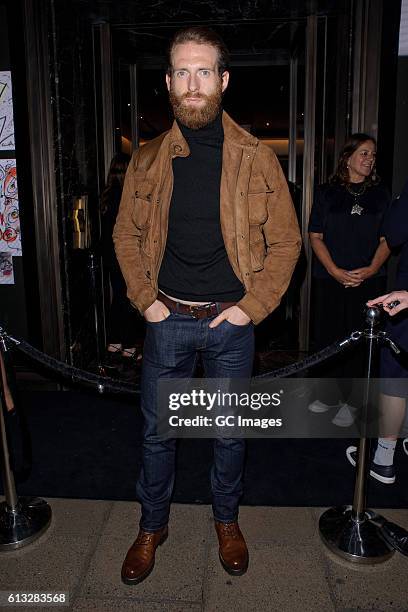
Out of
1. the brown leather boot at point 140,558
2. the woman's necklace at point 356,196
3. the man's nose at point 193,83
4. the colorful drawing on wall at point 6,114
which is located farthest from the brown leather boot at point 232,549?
the colorful drawing on wall at point 6,114

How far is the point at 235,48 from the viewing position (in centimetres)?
618

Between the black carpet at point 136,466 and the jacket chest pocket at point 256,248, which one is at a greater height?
the jacket chest pocket at point 256,248

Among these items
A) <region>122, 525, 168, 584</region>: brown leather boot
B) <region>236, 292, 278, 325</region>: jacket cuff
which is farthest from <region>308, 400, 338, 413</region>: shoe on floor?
<region>236, 292, 278, 325</region>: jacket cuff

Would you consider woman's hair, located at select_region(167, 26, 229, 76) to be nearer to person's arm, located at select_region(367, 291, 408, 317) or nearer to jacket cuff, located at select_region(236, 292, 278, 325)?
jacket cuff, located at select_region(236, 292, 278, 325)

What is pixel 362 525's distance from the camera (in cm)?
271

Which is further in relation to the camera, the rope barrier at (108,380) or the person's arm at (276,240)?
the rope barrier at (108,380)

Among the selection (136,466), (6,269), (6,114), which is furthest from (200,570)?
(6,114)

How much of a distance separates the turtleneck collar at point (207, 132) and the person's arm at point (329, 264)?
177cm

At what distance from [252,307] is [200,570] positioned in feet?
4.14

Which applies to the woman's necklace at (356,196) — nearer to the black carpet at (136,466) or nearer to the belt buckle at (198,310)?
the black carpet at (136,466)

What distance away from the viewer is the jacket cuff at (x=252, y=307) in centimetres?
233

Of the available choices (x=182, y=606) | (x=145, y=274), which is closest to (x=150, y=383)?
(x=145, y=274)

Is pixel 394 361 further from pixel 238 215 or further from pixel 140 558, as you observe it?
pixel 140 558

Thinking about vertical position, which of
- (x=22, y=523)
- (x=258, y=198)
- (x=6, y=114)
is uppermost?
(x=6, y=114)
